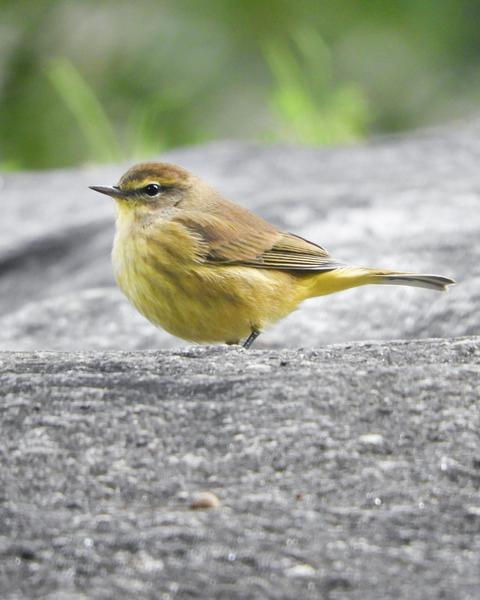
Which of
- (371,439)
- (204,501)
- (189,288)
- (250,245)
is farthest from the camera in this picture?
(250,245)

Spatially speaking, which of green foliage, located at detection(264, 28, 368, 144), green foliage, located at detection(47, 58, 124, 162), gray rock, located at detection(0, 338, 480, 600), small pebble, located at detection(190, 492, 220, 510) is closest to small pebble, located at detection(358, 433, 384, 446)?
gray rock, located at detection(0, 338, 480, 600)

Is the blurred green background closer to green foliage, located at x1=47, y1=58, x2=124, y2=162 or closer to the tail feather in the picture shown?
green foliage, located at x1=47, y1=58, x2=124, y2=162

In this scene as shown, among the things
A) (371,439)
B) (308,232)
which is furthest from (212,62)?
(371,439)

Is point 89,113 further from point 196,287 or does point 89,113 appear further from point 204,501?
point 204,501

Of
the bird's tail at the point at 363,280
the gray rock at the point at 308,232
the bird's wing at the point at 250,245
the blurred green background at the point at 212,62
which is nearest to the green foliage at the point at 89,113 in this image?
the gray rock at the point at 308,232

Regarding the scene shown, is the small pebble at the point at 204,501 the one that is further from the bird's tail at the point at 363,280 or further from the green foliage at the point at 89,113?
the green foliage at the point at 89,113

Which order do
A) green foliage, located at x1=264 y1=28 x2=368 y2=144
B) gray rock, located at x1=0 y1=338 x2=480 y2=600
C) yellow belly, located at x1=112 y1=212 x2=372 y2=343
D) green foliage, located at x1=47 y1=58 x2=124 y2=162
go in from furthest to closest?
green foliage, located at x1=264 y1=28 x2=368 y2=144 < green foliage, located at x1=47 y1=58 x2=124 y2=162 < yellow belly, located at x1=112 y1=212 x2=372 y2=343 < gray rock, located at x1=0 y1=338 x2=480 y2=600
